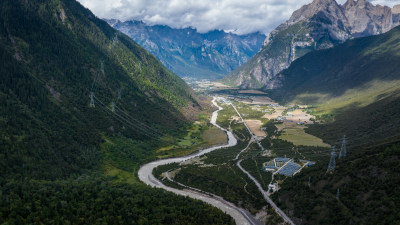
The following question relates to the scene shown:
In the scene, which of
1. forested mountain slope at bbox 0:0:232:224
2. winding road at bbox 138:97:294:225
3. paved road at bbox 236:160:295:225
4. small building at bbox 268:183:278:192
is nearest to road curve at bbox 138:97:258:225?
winding road at bbox 138:97:294:225

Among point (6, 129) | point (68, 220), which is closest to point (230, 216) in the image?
point (68, 220)

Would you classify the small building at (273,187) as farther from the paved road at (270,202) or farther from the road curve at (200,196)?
the road curve at (200,196)

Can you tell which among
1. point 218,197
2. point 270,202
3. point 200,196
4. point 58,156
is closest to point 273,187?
point 270,202

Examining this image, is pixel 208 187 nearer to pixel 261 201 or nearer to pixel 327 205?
pixel 261 201

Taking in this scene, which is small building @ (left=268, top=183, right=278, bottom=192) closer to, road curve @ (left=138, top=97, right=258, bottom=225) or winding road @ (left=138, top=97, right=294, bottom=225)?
winding road @ (left=138, top=97, right=294, bottom=225)

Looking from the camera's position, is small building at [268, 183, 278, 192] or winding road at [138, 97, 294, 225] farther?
small building at [268, 183, 278, 192]

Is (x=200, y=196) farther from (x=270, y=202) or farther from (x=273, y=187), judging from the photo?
(x=273, y=187)

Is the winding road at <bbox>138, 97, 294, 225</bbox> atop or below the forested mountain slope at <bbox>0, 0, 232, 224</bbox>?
below

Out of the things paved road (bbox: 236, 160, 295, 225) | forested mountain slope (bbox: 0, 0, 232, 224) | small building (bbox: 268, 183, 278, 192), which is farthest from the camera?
small building (bbox: 268, 183, 278, 192)

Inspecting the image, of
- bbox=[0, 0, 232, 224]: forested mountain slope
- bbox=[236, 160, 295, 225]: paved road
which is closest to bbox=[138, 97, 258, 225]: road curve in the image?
bbox=[0, 0, 232, 224]: forested mountain slope

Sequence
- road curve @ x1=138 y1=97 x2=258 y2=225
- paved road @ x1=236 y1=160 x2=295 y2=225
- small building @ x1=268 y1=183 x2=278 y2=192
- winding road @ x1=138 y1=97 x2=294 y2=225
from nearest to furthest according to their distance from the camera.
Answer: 1. paved road @ x1=236 y1=160 x2=295 y2=225
2. winding road @ x1=138 y1=97 x2=294 y2=225
3. road curve @ x1=138 y1=97 x2=258 y2=225
4. small building @ x1=268 y1=183 x2=278 y2=192

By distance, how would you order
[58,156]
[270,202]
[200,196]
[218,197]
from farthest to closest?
[58,156]
[200,196]
[218,197]
[270,202]
